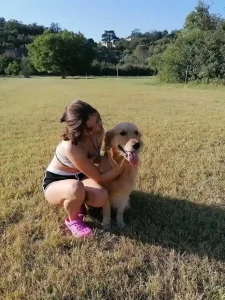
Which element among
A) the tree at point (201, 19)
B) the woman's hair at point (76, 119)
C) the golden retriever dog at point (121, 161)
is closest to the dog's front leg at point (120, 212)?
the golden retriever dog at point (121, 161)

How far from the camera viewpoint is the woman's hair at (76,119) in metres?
2.67

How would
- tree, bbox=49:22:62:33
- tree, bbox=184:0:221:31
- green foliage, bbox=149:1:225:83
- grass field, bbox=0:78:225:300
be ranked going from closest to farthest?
grass field, bbox=0:78:225:300, green foliage, bbox=149:1:225:83, tree, bbox=184:0:221:31, tree, bbox=49:22:62:33

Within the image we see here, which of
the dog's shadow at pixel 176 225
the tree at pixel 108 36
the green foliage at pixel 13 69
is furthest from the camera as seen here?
the tree at pixel 108 36

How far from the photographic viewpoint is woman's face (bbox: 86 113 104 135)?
9.02 ft

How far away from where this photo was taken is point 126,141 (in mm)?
2703

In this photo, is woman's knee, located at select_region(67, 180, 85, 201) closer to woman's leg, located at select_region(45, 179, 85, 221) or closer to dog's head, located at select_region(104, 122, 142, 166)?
woman's leg, located at select_region(45, 179, 85, 221)

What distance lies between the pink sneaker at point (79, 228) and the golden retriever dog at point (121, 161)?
22cm

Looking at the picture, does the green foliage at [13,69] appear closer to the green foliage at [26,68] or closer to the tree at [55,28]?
the green foliage at [26,68]

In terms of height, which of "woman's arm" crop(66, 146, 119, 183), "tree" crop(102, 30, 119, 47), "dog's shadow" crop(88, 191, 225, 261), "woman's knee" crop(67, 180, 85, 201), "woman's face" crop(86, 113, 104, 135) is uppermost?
"tree" crop(102, 30, 119, 47)

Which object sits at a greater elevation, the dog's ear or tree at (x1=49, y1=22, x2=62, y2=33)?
tree at (x1=49, y1=22, x2=62, y2=33)

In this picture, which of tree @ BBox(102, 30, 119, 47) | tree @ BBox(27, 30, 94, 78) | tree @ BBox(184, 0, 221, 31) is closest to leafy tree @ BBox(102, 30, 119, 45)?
tree @ BBox(102, 30, 119, 47)

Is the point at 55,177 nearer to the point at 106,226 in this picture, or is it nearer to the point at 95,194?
the point at 95,194

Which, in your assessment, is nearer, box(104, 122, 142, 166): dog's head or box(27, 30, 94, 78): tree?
box(104, 122, 142, 166): dog's head

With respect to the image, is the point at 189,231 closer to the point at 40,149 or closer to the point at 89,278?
the point at 89,278
